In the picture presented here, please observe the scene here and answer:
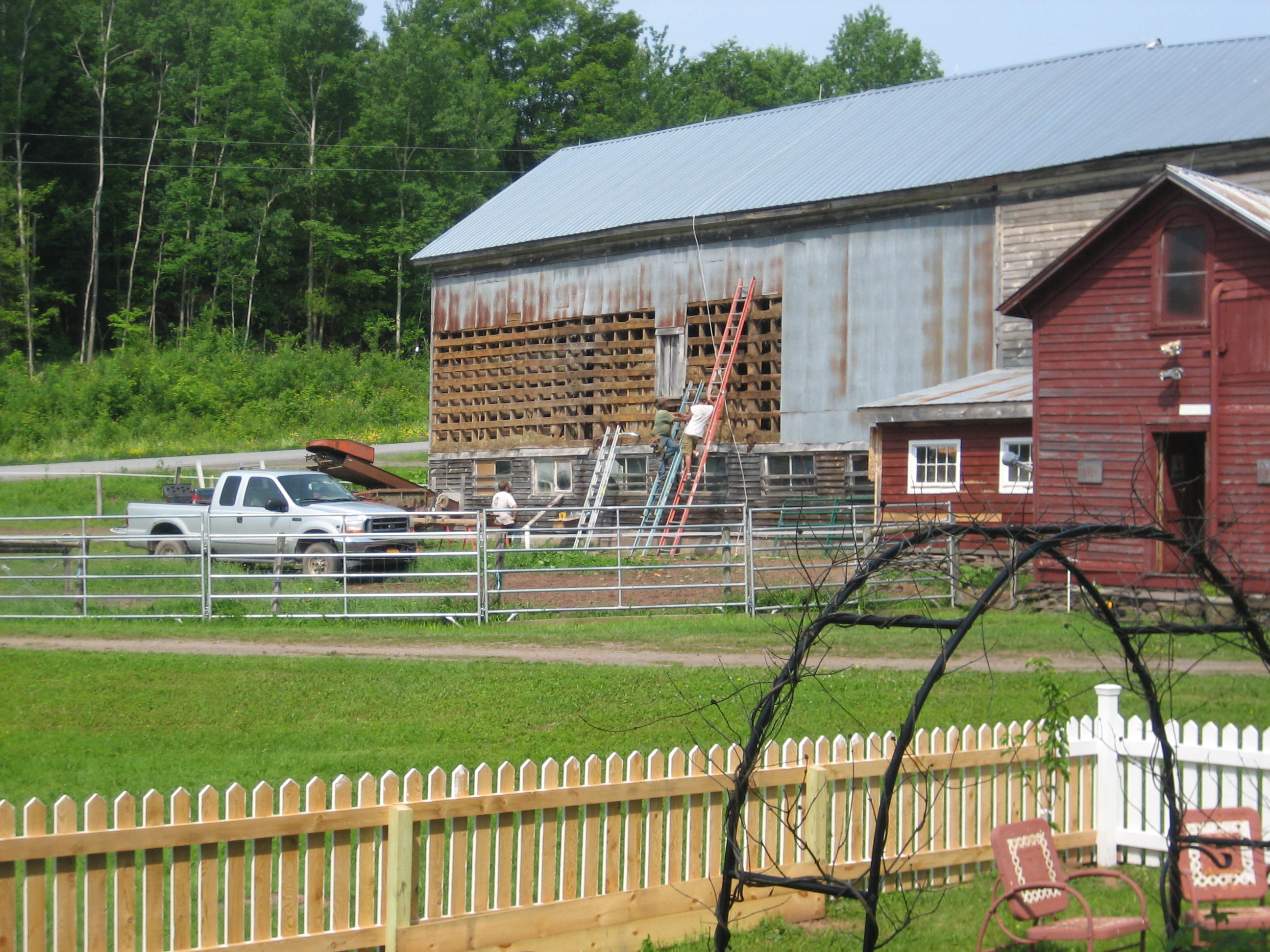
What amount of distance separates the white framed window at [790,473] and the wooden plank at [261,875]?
22.4 metres

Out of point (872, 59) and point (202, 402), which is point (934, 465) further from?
point (872, 59)

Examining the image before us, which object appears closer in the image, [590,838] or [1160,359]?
[590,838]

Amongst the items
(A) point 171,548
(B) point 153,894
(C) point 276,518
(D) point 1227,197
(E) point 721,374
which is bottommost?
(B) point 153,894

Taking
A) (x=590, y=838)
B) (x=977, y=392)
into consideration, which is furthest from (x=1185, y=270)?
(x=590, y=838)

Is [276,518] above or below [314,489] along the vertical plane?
below

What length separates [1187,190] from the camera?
59.9 feet

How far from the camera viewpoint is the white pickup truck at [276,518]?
2145 cm

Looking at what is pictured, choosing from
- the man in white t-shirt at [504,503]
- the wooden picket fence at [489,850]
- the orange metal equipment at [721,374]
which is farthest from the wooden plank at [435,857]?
the orange metal equipment at [721,374]

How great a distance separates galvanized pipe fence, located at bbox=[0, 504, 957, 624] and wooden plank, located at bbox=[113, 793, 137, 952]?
10.8 m

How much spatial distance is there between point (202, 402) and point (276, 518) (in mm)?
30451

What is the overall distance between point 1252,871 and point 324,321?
2506 inches

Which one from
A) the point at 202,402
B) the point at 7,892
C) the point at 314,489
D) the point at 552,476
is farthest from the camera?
the point at 202,402

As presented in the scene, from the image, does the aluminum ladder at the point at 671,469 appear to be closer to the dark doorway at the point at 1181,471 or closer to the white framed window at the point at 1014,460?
the white framed window at the point at 1014,460

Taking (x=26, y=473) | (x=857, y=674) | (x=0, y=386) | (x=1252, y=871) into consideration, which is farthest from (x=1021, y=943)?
(x=0, y=386)
